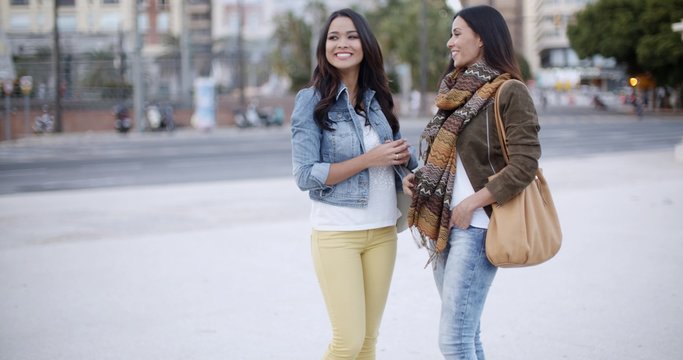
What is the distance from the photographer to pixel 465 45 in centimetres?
304

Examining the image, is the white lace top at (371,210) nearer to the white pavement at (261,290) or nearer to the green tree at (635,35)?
the white pavement at (261,290)

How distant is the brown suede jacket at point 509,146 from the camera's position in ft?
9.34

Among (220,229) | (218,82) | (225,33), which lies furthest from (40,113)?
(225,33)

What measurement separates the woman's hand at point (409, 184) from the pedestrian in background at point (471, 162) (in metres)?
0.05

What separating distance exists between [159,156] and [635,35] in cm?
3886

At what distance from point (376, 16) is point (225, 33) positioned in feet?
108

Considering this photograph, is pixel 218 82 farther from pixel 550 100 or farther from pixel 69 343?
pixel 550 100

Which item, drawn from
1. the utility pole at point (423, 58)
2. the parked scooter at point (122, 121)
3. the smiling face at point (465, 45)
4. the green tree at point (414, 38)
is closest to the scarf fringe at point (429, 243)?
the smiling face at point (465, 45)

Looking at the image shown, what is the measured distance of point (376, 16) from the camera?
6088cm

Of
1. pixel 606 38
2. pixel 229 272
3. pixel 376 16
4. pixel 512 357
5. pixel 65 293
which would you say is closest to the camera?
pixel 512 357

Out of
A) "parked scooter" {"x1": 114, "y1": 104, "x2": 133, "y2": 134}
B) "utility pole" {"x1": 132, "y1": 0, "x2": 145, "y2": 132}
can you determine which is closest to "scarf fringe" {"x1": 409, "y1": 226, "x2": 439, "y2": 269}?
"parked scooter" {"x1": 114, "y1": 104, "x2": 133, "y2": 134}

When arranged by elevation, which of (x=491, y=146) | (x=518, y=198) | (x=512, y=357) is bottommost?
(x=512, y=357)

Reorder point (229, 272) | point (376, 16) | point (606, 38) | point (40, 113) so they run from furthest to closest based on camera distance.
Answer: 1. point (376, 16)
2. point (606, 38)
3. point (40, 113)
4. point (229, 272)

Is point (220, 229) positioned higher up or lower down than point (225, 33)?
lower down
